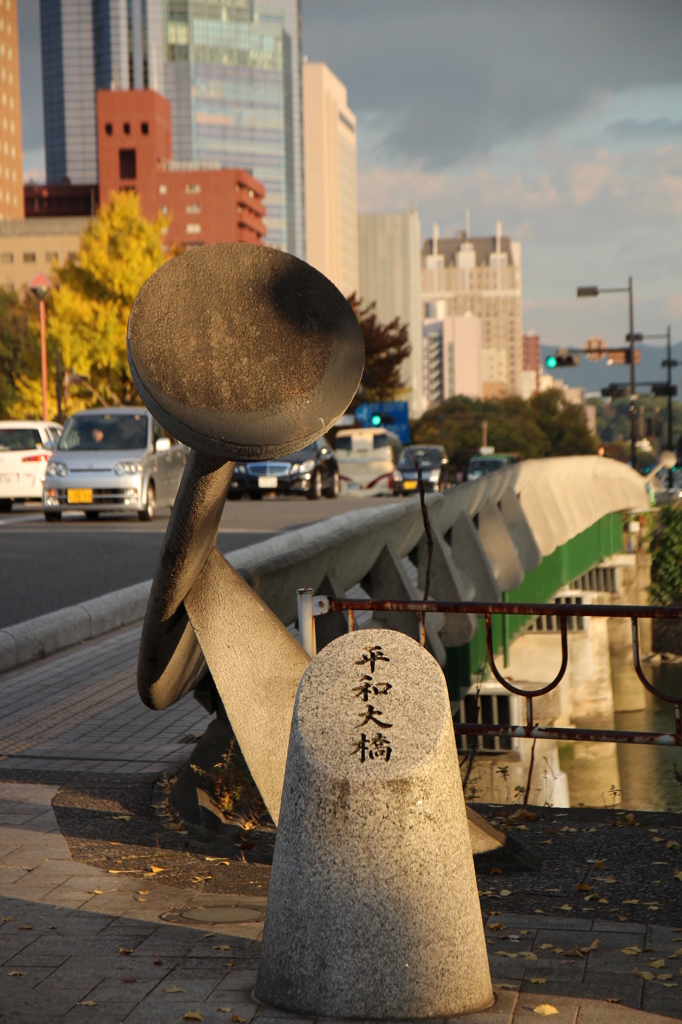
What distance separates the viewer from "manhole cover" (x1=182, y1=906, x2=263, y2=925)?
433cm

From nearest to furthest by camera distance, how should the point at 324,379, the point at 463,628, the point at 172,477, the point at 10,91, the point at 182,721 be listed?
the point at 324,379, the point at 182,721, the point at 463,628, the point at 172,477, the point at 10,91

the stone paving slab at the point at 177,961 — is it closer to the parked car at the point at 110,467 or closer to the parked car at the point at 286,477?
the parked car at the point at 110,467

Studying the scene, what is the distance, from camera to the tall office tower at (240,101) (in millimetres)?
192500

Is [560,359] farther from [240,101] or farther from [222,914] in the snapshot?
[240,101]

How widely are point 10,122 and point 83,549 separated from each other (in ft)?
544

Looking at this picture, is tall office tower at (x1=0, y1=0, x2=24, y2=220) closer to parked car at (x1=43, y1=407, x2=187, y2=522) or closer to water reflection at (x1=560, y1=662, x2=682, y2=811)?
parked car at (x1=43, y1=407, x2=187, y2=522)

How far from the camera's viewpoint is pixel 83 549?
53.8 feet

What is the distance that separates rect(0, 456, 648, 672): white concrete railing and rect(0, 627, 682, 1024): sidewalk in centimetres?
146

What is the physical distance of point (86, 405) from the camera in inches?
1953

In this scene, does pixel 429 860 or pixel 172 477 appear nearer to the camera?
pixel 429 860

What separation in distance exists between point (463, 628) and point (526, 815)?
4692 mm

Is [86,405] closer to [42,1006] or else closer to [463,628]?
[463,628]

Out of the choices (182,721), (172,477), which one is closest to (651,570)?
(172,477)

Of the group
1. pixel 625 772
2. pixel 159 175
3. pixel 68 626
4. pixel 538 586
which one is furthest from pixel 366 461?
pixel 159 175
